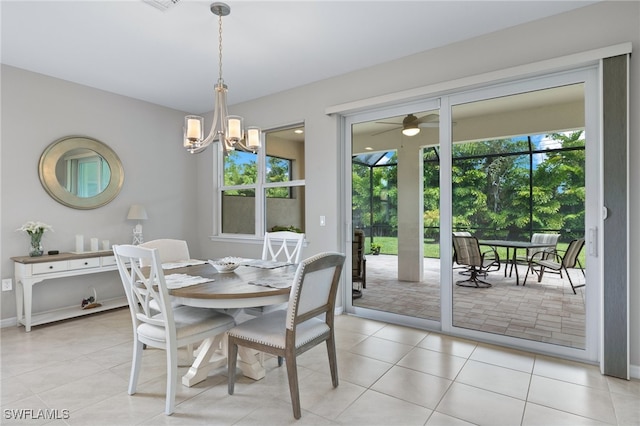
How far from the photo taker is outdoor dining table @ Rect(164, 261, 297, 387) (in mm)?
1938

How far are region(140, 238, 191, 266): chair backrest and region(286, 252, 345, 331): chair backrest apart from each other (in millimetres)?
1694

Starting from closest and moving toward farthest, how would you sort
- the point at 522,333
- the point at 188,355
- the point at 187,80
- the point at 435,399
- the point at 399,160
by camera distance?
the point at 435,399, the point at 188,355, the point at 522,333, the point at 399,160, the point at 187,80

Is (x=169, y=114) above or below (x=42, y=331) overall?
above

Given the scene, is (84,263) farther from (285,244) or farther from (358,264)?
(358,264)

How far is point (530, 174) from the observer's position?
290 cm

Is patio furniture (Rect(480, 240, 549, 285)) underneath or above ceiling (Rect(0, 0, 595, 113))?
underneath

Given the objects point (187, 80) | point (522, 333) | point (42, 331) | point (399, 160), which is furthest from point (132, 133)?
point (522, 333)

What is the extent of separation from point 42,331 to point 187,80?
305 centimetres

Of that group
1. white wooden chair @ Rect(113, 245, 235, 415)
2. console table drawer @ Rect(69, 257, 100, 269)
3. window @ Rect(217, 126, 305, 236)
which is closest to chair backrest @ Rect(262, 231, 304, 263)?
window @ Rect(217, 126, 305, 236)

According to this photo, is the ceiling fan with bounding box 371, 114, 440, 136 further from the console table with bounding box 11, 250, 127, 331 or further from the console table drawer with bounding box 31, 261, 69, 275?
the console table drawer with bounding box 31, 261, 69, 275

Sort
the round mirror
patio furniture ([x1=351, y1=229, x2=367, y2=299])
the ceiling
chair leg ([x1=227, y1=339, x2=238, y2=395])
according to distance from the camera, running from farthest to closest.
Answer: patio furniture ([x1=351, y1=229, x2=367, y2=299])
the round mirror
the ceiling
chair leg ([x1=227, y1=339, x2=238, y2=395])

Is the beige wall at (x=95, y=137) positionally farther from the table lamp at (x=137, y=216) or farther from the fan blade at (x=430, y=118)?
the fan blade at (x=430, y=118)

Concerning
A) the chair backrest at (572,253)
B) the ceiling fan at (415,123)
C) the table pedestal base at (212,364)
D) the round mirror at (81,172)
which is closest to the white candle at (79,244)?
the round mirror at (81,172)

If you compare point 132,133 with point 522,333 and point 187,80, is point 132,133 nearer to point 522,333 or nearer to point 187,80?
point 187,80
